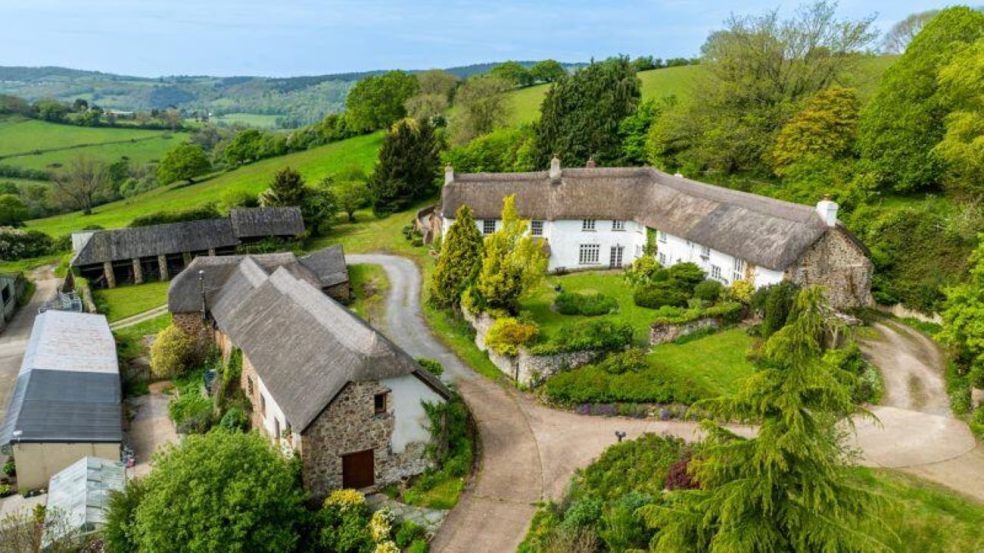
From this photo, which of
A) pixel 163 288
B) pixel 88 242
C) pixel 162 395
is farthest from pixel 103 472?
pixel 88 242

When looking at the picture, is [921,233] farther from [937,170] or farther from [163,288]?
[163,288]

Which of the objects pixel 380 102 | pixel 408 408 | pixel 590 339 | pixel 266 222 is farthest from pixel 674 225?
pixel 380 102

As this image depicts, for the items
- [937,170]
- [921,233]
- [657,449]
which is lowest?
[657,449]

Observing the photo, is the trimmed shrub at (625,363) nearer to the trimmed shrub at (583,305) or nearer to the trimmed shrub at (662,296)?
the trimmed shrub at (583,305)

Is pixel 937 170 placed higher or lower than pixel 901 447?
higher

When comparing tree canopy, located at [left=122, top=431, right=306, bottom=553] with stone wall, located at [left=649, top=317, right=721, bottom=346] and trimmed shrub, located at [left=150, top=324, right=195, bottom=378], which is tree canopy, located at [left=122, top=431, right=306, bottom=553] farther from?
stone wall, located at [left=649, top=317, right=721, bottom=346]

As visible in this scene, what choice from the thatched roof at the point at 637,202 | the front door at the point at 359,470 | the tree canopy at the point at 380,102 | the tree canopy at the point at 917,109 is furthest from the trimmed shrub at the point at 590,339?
the tree canopy at the point at 380,102
